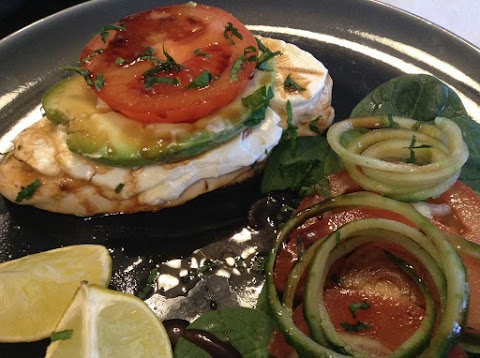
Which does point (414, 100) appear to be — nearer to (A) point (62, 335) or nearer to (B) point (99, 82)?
(B) point (99, 82)

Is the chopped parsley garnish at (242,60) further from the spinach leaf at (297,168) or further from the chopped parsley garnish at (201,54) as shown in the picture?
the spinach leaf at (297,168)

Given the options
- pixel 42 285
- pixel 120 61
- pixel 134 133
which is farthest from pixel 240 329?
pixel 120 61

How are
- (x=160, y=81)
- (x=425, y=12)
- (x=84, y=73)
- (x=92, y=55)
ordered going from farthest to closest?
(x=425, y=12) < (x=92, y=55) < (x=84, y=73) < (x=160, y=81)

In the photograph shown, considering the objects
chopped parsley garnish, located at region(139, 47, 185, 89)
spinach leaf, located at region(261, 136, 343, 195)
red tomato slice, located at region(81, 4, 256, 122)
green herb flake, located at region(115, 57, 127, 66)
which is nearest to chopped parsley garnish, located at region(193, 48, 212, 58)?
red tomato slice, located at region(81, 4, 256, 122)

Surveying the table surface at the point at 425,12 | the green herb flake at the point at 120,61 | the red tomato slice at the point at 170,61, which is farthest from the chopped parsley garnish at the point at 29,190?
the table surface at the point at 425,12

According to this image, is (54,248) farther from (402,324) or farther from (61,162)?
(402,324)

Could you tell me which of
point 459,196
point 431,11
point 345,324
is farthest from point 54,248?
point 431,11

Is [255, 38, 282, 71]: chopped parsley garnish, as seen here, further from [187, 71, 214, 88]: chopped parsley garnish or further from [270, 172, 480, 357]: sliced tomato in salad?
[270, 172, 480, 357]: sliced tomato in salad
